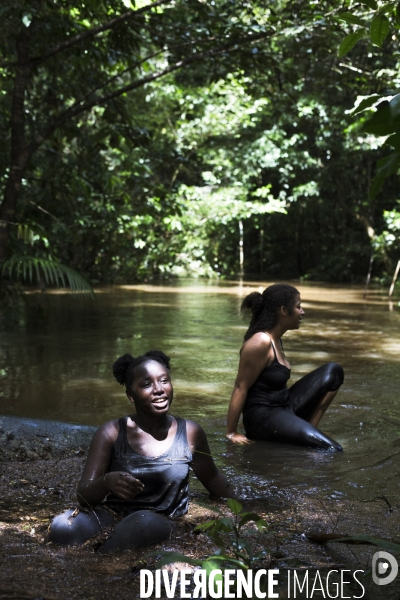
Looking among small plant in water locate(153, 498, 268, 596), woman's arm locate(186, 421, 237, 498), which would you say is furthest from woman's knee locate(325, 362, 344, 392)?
small plant in water locate(153, 498, 268, 596)

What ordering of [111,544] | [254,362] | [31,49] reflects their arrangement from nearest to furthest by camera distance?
[111,544] → [254,362] → [31,49]

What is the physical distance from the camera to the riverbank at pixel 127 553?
2.76 m

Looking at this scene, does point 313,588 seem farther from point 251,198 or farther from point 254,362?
point 251,198

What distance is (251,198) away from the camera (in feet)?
88.7

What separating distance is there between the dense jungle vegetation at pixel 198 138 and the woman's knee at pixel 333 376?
2083mm

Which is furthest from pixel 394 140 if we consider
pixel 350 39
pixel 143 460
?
pixel 143 460

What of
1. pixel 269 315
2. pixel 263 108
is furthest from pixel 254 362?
pixel 263 108

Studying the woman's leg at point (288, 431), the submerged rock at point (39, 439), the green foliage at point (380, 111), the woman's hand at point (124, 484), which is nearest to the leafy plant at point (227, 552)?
the woman's hand at point (124, 484)

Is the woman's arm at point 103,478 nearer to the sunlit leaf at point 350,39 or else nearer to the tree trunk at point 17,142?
the sunlit leaf at point 350,39

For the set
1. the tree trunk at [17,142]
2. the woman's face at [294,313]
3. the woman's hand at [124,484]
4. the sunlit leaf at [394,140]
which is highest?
the tree trunk at [17,142]

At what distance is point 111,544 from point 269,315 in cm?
261

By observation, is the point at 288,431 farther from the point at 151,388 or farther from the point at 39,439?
the point at 151,388

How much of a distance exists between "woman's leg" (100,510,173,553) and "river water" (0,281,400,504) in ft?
3.56

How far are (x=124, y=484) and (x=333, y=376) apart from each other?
2.67 m
